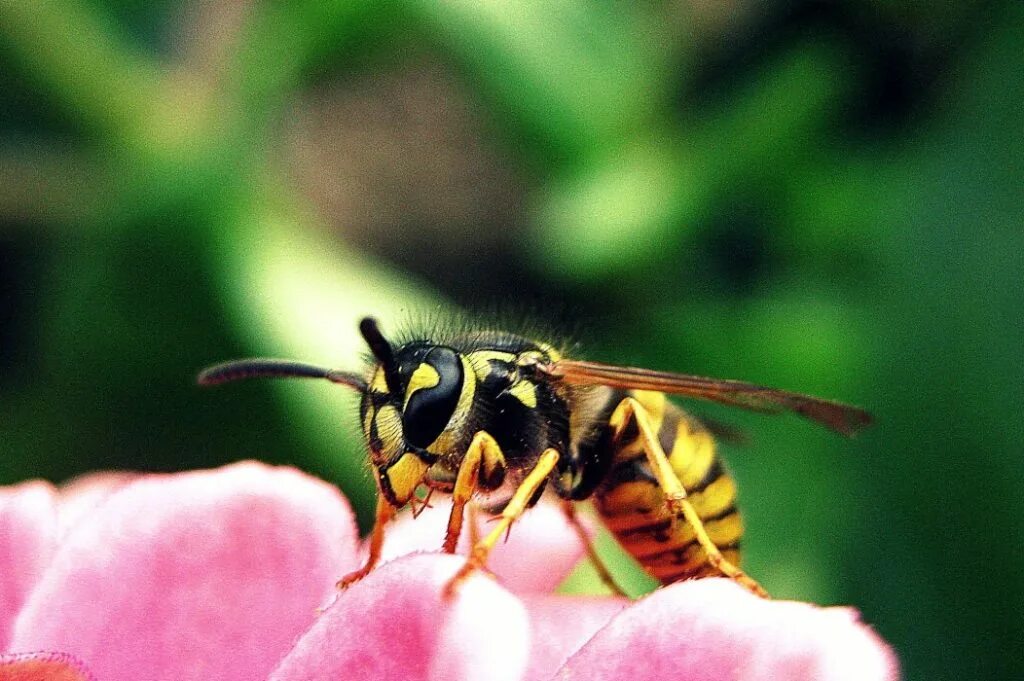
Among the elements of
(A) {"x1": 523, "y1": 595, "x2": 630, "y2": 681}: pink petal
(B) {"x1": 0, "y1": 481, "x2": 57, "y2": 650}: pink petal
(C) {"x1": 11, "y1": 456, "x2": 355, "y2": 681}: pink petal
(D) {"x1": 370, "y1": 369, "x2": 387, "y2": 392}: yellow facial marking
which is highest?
(D) {"x1": 370, "y1": 369, "x2": 387, "y2": 392}: yellow facial marking

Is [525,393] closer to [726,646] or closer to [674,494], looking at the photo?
[674,494]

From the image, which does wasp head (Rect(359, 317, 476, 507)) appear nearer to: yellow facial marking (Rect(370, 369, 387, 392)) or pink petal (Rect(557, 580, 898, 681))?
→ yellow facial marking (Rect(370, 369, 387, 392))

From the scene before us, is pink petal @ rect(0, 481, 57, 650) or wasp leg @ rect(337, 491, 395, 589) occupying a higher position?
wasp leg @ rect(337, 491, 395, 589)

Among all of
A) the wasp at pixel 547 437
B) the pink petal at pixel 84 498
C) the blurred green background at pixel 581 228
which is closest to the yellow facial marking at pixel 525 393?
the wasp at pixel 547 437

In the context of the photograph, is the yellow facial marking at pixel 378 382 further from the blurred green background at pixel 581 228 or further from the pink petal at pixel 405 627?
the blurred green background at pixel 581 228

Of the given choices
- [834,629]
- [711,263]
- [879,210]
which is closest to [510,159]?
[711,263]

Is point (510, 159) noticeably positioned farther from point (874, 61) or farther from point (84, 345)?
point (84, 345)

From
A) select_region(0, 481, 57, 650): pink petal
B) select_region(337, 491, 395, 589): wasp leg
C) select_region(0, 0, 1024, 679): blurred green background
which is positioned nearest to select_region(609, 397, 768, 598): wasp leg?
select_region(337, 491, 395, 589): wasp leg

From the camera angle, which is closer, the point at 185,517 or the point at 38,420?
the point at 185,517
